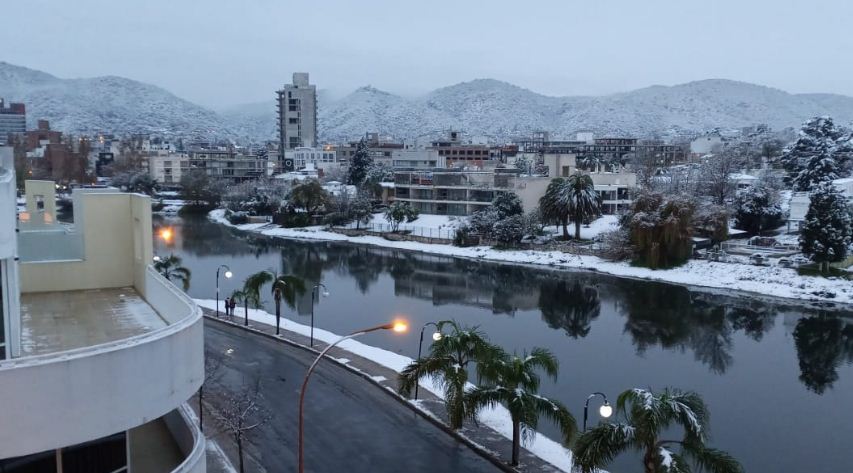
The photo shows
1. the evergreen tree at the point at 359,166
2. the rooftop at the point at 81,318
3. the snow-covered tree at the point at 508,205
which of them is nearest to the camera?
the rooftop at the point at 81,318

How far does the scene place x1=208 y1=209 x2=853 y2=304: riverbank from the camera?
121ft

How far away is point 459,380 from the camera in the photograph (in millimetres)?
15320

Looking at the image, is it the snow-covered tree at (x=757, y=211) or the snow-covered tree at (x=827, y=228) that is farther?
the snow-covered tree at (x=757, y=211)

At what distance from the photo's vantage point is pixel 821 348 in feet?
90.7

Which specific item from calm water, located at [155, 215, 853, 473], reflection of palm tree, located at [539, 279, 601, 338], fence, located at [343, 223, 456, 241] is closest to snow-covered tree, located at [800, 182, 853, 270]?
calm water, located at [155, 215, 853, 473]

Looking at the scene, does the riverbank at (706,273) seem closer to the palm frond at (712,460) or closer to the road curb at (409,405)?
the road curb at (409,405)

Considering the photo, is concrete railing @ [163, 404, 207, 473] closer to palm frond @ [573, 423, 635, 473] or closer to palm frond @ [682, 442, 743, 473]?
palm frond @ [573, 423, 635, 473]

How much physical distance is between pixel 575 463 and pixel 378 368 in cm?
979

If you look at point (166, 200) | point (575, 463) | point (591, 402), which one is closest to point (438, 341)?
point (575, 463)

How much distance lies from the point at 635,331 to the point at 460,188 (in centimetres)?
3958

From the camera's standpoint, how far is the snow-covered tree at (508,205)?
5649 cm

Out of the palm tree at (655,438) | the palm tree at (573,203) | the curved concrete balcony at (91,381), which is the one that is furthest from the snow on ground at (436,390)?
the palm tree at (573,203)

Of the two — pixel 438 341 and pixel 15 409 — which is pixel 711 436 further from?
pixel 15 409

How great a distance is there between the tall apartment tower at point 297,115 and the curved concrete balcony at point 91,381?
139971 millimetres
